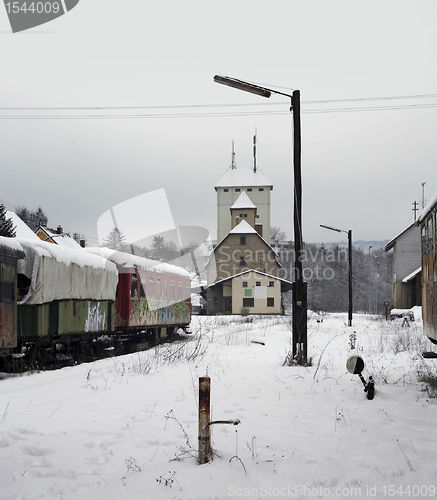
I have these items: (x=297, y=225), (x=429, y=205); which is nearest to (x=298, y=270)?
(x=297, y=225)

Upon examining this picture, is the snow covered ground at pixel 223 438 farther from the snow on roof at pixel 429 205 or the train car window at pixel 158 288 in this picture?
the train car window at pixel 158 288

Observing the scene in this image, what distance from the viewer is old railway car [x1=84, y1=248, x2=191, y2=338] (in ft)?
54.4

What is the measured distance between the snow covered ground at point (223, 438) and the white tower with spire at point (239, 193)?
6319 cm

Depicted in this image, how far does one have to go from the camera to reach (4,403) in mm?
6145

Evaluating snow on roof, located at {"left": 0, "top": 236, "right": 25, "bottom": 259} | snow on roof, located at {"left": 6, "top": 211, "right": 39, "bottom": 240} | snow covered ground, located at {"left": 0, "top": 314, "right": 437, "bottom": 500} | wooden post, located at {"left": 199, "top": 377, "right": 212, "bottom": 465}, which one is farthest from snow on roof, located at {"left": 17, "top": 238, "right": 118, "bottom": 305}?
snow on roof, located at {"left": 6, "top": 211, "right": 39, "bottom": 240}

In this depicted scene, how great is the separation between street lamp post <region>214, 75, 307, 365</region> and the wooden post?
5870 millimetres

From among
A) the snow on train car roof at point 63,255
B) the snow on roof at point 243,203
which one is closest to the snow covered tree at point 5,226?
the snow on train car roof at point 63,255

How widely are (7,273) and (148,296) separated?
9220 mm

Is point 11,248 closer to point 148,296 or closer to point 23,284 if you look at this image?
point 23,284

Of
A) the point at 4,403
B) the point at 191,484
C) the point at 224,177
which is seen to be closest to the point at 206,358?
the point at 4,403

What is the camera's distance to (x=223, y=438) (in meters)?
4.79

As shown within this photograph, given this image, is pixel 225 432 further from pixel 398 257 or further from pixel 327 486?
pixel 398 257

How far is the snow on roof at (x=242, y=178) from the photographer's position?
72.6m

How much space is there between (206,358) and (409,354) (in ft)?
15.7
